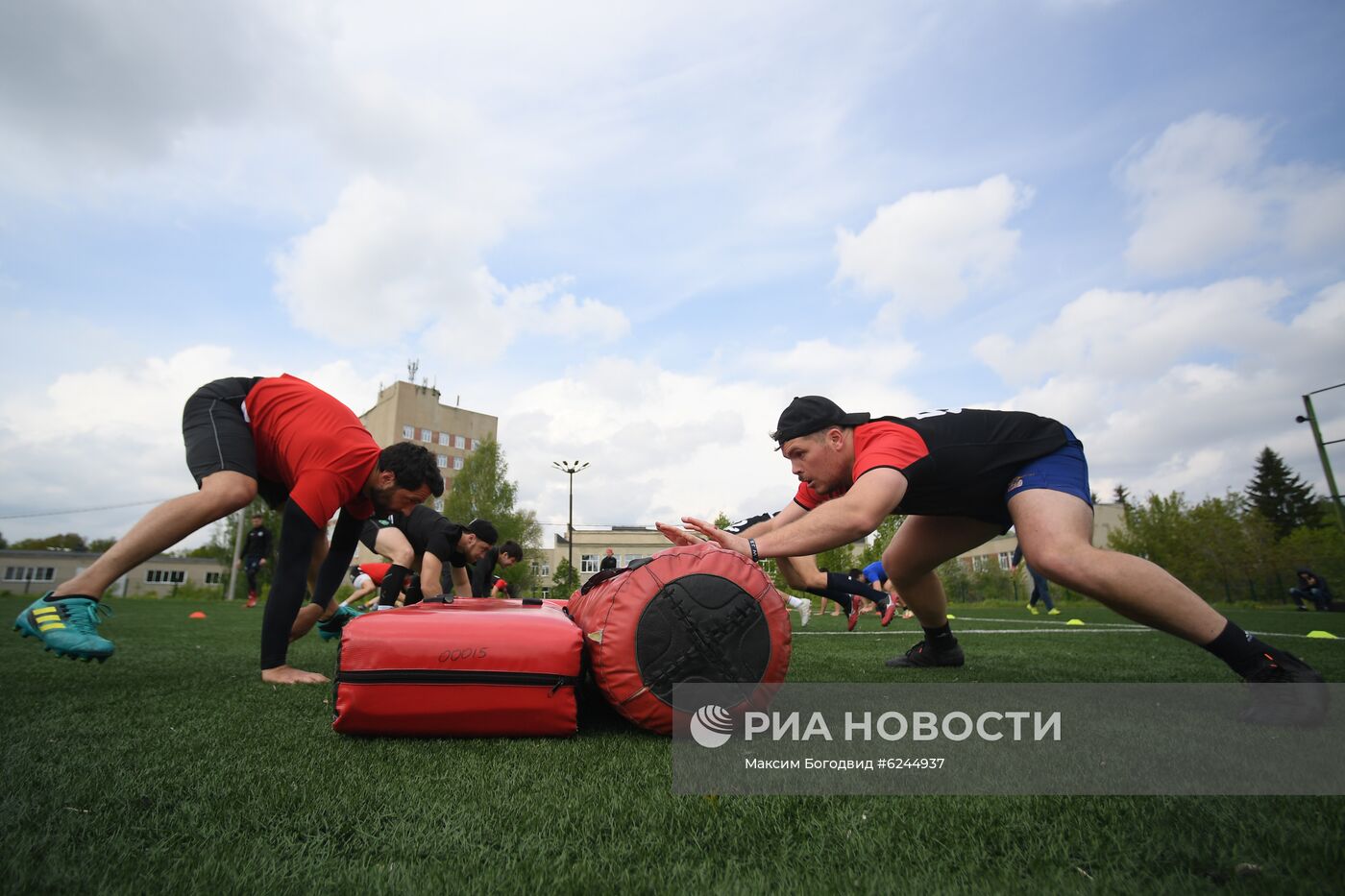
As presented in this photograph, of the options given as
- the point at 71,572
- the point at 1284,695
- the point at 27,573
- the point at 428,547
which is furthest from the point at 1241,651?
the point at 71,572

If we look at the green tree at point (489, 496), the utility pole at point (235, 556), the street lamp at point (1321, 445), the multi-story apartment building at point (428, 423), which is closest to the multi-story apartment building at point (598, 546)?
the multi-story apartment building at point (428, 423)

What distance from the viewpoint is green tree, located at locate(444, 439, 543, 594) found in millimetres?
49531

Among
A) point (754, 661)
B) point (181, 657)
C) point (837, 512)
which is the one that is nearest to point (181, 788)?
point (754, 661)

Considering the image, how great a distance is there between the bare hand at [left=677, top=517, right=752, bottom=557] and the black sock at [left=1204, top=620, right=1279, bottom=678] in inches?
74.6

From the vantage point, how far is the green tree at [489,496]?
4953 cm

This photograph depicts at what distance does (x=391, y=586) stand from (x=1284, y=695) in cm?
698

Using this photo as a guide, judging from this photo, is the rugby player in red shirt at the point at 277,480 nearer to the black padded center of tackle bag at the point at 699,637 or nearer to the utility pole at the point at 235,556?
the black padded center of tackle bag at the point at 699,637

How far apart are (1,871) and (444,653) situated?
128 centimetres

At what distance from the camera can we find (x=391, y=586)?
7.20m

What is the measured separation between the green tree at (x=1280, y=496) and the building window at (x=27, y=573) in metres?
103

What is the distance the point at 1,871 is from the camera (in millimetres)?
1335

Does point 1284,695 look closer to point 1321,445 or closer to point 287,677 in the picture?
point 287,677

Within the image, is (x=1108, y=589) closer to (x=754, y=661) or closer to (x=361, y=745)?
(x=754, y=661)

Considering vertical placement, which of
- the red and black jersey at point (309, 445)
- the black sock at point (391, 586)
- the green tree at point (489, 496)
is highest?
the green tree at point (489, 496)
